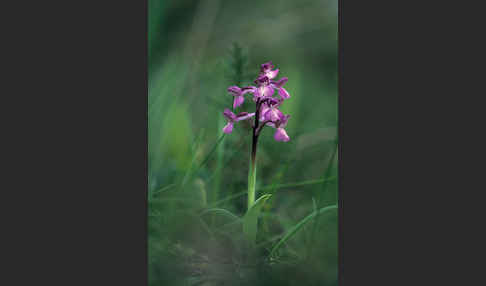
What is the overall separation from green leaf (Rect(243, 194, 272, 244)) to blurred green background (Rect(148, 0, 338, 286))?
93 millimetres

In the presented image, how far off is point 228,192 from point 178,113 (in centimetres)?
78

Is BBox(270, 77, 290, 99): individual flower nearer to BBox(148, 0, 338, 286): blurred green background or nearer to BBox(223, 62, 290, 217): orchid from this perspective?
BBox(223, 62, 290, 217): orchid

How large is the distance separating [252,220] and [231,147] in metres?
0.94

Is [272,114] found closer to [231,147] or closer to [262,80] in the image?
[262,80]

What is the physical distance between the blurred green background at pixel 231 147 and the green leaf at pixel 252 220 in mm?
93

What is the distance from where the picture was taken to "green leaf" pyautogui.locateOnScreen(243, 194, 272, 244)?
2771 mm

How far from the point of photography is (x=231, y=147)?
365 centimetres

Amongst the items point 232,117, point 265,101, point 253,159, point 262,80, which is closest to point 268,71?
point 262,80

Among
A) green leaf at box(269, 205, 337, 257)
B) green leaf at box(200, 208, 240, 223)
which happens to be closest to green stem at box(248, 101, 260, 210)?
green leaf at box(200, 208, 240, 223)

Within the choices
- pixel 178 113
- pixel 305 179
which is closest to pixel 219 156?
pixel 178 113

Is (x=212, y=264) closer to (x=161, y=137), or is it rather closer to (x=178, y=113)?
(x=161, y=137)

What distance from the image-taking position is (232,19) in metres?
3.73

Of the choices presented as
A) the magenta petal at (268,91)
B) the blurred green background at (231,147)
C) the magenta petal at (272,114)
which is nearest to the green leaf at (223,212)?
the blurred green background at (231,147)

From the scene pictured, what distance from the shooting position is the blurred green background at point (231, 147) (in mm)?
2971
